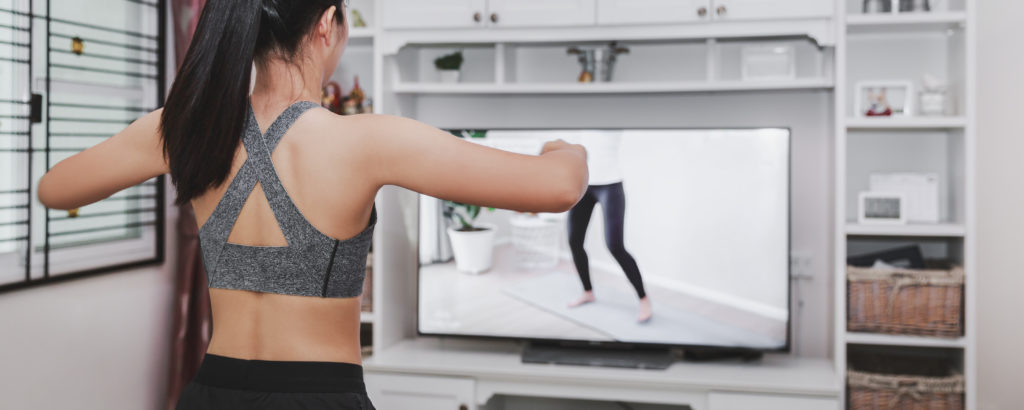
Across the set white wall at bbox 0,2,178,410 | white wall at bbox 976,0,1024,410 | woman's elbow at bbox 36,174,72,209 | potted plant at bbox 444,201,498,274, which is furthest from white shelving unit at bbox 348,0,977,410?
woman's elbow at bbox 36,174,72,209

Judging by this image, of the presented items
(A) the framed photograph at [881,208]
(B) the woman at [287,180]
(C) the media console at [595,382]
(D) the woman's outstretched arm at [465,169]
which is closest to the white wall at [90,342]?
(C) the media console at [595,382]

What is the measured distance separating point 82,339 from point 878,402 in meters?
2.49

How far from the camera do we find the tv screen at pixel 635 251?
8.36ft

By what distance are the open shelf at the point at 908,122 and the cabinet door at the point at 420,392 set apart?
156cm

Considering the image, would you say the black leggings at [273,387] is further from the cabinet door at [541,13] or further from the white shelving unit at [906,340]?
the white shelving unit at [906,340]

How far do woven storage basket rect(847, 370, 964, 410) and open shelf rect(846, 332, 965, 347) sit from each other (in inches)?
4.3

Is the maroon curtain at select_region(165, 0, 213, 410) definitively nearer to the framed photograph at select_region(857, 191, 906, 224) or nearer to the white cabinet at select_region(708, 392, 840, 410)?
the white cabinet at select_region(708, 392, 840, 410)

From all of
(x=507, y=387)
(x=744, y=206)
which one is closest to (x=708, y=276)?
(x=744, y=206)

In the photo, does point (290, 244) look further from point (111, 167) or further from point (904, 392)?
point (904, 392)

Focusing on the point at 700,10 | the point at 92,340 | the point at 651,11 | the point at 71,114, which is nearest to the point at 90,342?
the point at 92,340

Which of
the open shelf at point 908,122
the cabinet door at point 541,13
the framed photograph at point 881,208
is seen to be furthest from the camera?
the cabinet door at point 541,13

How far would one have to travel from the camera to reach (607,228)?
2.66m

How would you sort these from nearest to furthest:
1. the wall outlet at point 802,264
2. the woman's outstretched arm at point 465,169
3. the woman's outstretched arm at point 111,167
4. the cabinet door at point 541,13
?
the woman's outstretched arm at point 465,169
the woman's outstretched arm at point 111,167
the cabinet door at point 541,13
the wall outlet at point 802,264

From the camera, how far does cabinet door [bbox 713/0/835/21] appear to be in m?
2.39
